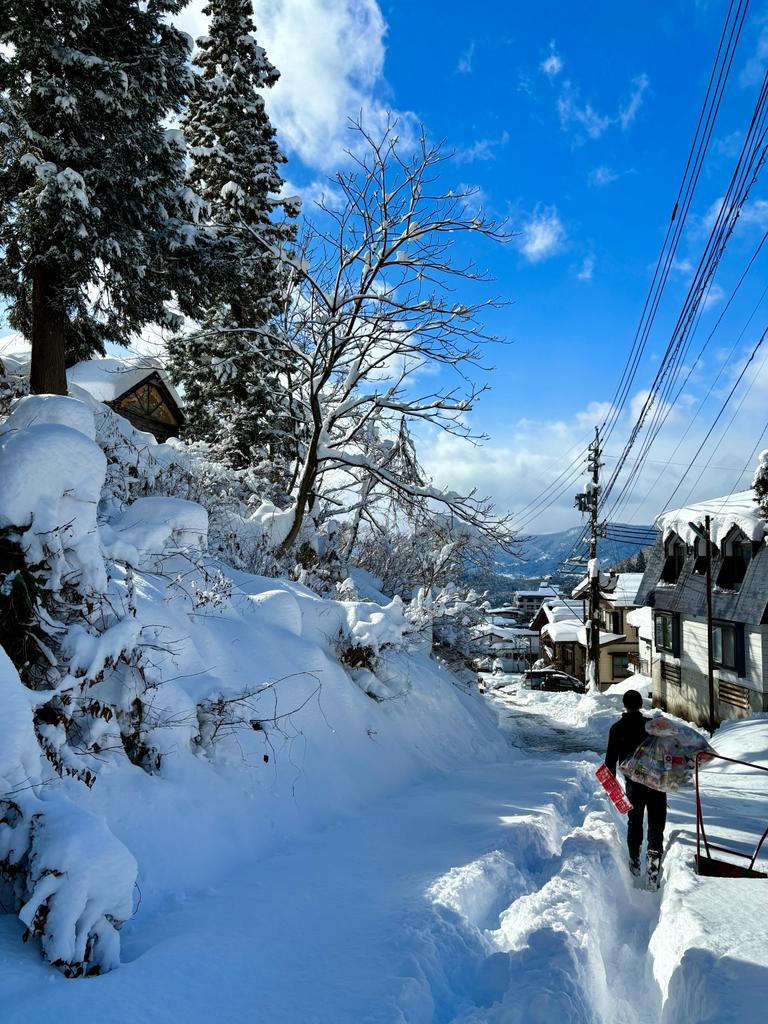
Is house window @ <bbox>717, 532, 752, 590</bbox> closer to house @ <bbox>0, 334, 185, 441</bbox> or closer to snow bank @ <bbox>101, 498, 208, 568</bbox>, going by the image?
house @ <bbox>0, 334, 185, 441</bbox>

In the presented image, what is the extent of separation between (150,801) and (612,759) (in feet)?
15.6

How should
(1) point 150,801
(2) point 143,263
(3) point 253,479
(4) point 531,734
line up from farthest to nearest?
(4) point 531,734 < (3) point 253,479 < (2) point 143,263 < (1) point 150,801

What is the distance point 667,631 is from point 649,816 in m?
27.2

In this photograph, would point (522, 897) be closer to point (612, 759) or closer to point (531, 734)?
point (612, 759)

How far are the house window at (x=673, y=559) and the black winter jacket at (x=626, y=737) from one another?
80.6ft

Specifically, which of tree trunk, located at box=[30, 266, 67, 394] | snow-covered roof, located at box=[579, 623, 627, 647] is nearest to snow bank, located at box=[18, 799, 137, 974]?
tree trunk, located at box=[30, 266, 67, 394]

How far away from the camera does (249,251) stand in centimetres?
1157

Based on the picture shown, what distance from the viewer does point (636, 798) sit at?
596 cm

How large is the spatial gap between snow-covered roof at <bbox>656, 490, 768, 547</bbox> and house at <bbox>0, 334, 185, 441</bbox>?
20166 mm

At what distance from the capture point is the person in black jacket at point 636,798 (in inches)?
229

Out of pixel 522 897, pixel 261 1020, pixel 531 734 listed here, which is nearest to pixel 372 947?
pixel 261 1020

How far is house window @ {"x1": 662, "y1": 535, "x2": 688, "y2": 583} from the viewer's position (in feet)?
93.5

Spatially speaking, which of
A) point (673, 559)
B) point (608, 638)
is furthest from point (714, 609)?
point (608, 638)

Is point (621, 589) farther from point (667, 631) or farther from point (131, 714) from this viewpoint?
point (131, 714)
